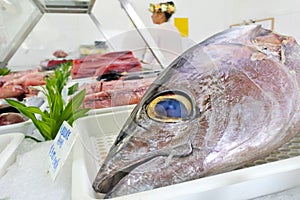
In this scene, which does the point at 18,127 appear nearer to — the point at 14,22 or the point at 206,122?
the point at 206,122

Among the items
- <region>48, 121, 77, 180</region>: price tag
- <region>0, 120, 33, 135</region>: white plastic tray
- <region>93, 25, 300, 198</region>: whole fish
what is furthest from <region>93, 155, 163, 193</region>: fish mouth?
<region>0, 120, 33, 135</region>: white plastic tray

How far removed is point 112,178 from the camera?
12.8 inches

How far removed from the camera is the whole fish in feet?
1.06

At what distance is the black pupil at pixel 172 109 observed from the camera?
0.34 m

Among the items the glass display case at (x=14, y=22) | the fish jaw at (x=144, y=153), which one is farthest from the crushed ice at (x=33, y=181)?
the glass display case at (x=14, y=22)

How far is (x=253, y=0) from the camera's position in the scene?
399 cm

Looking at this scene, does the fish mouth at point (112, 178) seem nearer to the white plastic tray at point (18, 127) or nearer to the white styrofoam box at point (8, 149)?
the white styrofoam box at point (8, 149)

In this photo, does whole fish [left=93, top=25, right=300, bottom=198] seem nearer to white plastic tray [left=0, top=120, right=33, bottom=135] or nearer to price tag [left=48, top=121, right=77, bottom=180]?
price tag [left=48, top=121, right=77, bottom=180]

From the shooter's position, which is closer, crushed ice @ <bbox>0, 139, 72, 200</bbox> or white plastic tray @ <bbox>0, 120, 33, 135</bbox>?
crushed ice @ <bbox>0, 139, 72, 200</bbox>

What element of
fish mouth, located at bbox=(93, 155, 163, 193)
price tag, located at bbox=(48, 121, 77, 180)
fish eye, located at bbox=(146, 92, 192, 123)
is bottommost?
price tag, located at bbox=(48, 121, 77, 180)

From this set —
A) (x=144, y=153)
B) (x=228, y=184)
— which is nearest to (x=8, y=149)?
(x=144, y=153)

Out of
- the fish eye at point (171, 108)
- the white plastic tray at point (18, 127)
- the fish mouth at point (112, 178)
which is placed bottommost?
the white plastic tray at point (18, 127)

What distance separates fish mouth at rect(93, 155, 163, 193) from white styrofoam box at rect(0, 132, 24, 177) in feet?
0.87

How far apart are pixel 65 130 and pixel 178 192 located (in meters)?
0.27
